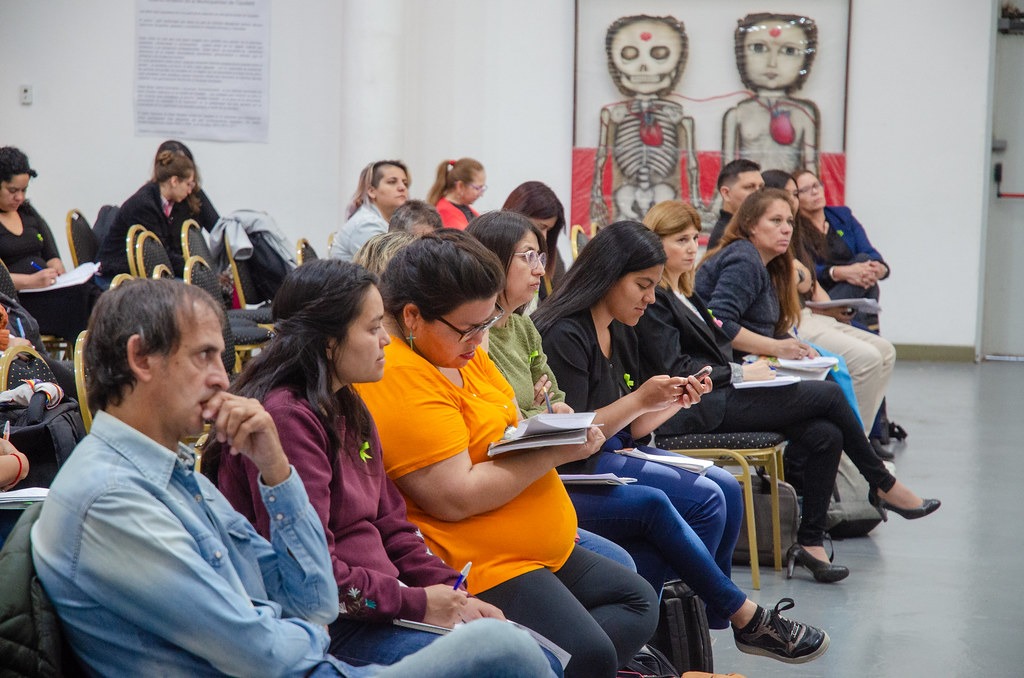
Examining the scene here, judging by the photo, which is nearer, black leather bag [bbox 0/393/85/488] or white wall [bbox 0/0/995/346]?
black leather bag [bbox 0/393/85/488]

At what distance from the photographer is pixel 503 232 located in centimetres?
273

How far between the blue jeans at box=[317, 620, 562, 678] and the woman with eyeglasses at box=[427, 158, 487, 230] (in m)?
4.71

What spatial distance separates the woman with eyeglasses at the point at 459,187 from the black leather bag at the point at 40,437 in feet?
12.1

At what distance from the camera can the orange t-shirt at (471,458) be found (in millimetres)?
1984

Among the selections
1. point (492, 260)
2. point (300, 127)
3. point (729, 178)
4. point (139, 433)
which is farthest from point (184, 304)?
point (300, 127)

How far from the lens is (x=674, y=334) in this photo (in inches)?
→ 137

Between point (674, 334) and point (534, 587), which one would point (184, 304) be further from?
point (674, 334)

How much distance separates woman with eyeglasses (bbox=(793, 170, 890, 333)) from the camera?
18.6 feet

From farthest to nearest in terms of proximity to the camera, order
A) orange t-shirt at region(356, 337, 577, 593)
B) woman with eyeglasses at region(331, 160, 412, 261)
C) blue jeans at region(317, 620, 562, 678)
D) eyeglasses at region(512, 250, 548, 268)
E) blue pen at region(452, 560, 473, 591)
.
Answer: woman with eyeglasses at region(331, 160, 412, 261) → eyeglasses at region(512, 250, 548, 268) → orange t-shirt at region(356, 337, 577, 593) → blue pen at region(452, 560, 473, 591) → blue jeans at region(317, 620, 562, 678)

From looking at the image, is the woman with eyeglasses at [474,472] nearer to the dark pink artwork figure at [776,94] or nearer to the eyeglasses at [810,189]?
the eyeglasses at [810,189]

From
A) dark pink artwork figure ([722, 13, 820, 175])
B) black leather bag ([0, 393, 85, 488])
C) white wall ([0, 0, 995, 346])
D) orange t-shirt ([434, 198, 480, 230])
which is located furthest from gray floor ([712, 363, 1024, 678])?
dark pink artwork figure ([722, 13, 820, 175])

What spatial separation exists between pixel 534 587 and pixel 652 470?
2.99ft

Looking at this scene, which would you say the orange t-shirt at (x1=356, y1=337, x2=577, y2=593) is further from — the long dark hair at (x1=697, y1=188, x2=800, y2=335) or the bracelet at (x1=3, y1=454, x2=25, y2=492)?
the long dark hair at (x1=697, y1=188, x2=800, y2=335)

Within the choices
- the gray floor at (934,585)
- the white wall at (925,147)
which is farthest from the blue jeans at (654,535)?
the white wall at (925,147)
